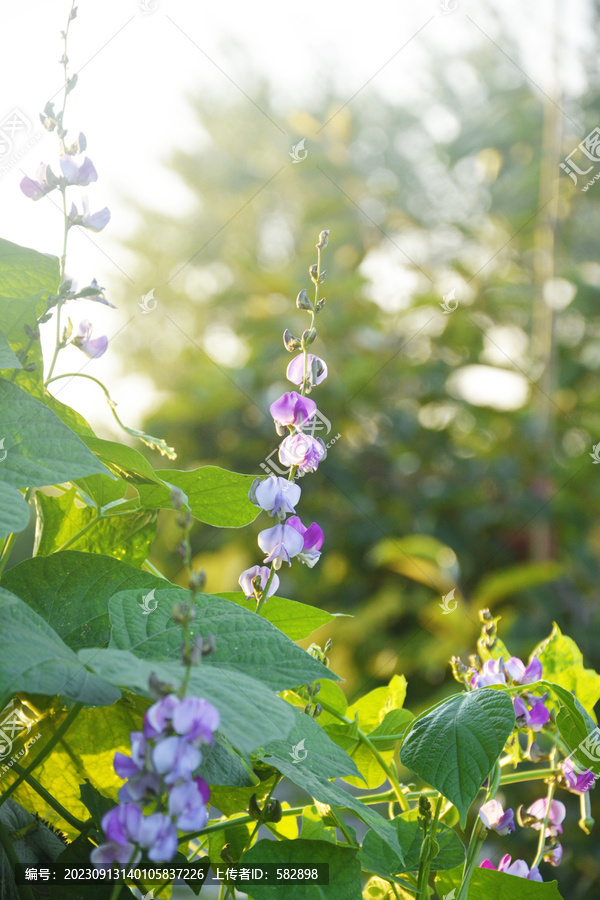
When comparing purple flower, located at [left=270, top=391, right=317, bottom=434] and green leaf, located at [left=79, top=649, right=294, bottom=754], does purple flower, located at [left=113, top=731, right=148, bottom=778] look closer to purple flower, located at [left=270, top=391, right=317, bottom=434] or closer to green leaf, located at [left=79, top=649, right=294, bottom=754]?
green leaf, located at [left=79, top=649, right=294, bottom=754]

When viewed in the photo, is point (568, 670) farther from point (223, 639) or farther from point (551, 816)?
point (223, 639)

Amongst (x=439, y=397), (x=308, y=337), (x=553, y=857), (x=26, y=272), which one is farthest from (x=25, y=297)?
(x=439, y=397)

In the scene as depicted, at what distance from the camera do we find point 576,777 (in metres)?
0.31

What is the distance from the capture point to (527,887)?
0.24 meters

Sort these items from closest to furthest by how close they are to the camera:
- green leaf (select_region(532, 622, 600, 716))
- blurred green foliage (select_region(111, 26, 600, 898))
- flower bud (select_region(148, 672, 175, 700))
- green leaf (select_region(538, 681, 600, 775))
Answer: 1. flower bud (select_region(148, 672, 175, 700))
2. green leaf (select_region(538, 681, 600, 775))
3. green leaf (select_region(532, 622, 600, 716))
4. blurred green foliage (select_region(111, 26, 600, 898))

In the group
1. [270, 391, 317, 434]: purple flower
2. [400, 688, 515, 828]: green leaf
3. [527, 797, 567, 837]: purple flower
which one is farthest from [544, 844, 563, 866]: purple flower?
[270, 391, 317, 434]: purple flower

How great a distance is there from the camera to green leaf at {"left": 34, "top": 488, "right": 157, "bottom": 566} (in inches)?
10.9

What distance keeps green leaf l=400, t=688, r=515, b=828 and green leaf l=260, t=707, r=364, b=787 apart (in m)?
0.03

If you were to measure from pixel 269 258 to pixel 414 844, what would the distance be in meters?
3.61

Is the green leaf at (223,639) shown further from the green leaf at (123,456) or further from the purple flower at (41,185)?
the purple flower at (41,185)

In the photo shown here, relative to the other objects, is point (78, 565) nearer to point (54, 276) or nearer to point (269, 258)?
point (54, 276)

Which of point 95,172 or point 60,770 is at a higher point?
point 95,172

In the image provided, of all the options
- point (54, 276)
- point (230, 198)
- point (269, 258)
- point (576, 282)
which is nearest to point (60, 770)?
point (54, 276)

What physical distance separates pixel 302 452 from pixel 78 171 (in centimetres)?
16
